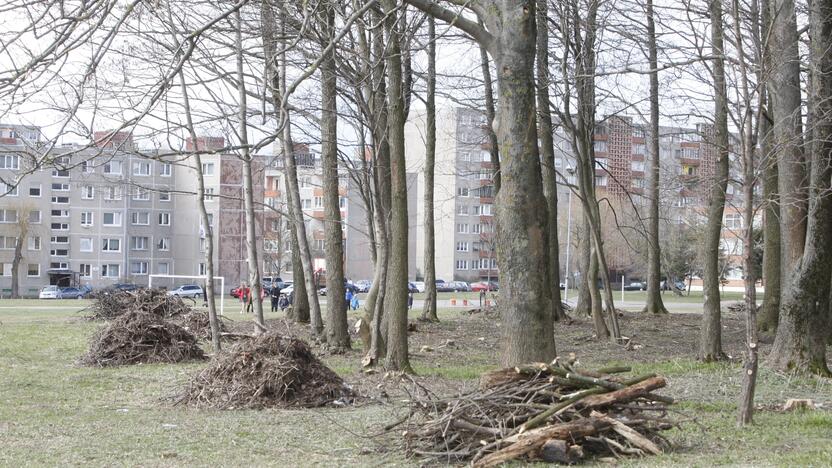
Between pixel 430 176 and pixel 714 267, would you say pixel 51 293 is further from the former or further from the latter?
pixel 714 267

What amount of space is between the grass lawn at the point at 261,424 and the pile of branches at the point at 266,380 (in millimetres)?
387

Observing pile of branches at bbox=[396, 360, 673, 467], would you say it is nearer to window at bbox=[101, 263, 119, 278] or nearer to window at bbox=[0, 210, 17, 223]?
window at bbox=[0, 210, 17, 223]

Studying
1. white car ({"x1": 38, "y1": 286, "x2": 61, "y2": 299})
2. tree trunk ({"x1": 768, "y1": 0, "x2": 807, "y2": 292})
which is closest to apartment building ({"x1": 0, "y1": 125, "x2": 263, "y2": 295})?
white car ({"x1": 38, "y1": 286, "x2": 61, "y2": 299})

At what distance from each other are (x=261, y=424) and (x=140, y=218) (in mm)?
80517

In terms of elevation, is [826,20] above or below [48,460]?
above

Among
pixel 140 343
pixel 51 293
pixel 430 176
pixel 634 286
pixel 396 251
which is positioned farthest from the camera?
pixel 634 286

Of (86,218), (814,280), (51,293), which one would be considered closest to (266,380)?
(814,280)

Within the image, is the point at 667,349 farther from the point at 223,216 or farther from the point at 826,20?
the point at 223,216

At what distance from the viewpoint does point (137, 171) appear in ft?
269

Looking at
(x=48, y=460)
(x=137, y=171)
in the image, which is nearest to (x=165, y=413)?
(x=48, y=460)

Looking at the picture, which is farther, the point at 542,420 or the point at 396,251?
the point at 396,251

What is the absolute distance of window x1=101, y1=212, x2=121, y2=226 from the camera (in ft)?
281

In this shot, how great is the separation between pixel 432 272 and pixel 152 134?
15.3 meters

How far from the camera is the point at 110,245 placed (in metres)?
86.1
